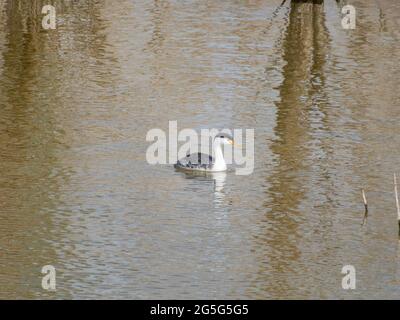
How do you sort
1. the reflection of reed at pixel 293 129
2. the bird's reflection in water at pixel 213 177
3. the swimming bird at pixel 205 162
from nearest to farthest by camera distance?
the reflection of reed at pixel 293 129 → the bird's reflection in water at pixel 213 177 → the swimming bird at pixel 205 162

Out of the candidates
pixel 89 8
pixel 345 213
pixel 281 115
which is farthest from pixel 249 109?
pixel 89 8

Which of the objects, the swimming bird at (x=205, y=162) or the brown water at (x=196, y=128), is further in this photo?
the swimming bird at (x=205, y=162)

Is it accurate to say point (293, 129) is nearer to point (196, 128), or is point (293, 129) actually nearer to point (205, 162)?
point (196, 128)

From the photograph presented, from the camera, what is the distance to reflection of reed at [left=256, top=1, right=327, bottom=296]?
44.7 ft

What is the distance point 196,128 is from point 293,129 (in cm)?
139

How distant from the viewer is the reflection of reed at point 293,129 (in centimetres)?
1362

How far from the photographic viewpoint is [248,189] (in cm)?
1545

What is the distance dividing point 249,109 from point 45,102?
3.12 metres

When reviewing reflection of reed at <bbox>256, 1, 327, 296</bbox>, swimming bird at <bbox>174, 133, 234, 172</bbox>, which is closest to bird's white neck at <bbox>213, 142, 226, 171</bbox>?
swimming bird at <bbox>174, 133, 234, 172</bbox>

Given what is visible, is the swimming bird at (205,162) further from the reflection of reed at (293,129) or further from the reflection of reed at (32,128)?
the reflection of reed at (32,128)

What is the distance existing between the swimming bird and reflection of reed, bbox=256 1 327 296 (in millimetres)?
706

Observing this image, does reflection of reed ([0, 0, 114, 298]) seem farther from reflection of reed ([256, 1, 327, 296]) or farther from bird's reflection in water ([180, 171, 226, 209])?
reflection of reed ([256, 1, 327, 296])

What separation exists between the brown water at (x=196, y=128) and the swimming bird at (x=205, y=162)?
0.66 ft

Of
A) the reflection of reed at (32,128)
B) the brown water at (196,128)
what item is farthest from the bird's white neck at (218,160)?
the reflection of reed at (32,128)
